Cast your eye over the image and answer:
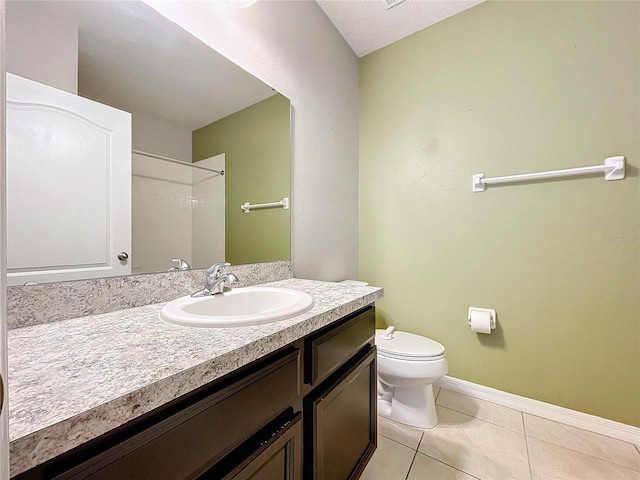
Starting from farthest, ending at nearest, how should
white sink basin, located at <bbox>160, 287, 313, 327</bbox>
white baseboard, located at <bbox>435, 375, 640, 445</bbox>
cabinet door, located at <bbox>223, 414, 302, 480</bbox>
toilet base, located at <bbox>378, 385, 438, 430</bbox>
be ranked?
toilet base, located at <bbox>378, 385, 438, 430</bbox>, white baseboard, located at <bbox>435, 375, 640, 445</bbox>, white sink basin, located at <bbox>160, 287, 313, 327</bbox>, cabinet door, located at <bbox>223, 414, 302, 480</bbox>

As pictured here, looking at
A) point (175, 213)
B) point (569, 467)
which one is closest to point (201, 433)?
point (175, 213)

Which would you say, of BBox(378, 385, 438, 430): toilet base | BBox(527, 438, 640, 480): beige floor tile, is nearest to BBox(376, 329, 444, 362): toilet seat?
BBox(378, 385, 438, 430): toilet base

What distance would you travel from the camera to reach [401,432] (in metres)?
1.41

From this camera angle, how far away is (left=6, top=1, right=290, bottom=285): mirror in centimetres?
71

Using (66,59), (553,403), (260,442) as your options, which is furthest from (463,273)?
(66,59)

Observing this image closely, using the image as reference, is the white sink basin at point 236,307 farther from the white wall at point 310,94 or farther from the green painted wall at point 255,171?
the white wall at point 310,94

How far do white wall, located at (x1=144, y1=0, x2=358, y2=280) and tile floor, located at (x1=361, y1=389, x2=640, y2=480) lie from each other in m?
0.96

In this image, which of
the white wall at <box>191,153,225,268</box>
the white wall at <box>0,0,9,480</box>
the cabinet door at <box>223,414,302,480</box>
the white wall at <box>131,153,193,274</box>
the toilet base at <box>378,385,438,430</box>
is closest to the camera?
the white wall at <box>0,0,9,480</box>

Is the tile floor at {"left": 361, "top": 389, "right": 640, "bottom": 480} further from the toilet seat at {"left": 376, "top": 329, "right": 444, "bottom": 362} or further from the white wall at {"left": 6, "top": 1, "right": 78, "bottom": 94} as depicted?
the white wall at {"left": 6, "top": 1, "right": 78, "bottom": 94}

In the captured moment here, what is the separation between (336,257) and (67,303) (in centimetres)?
139

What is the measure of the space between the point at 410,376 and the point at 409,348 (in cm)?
15

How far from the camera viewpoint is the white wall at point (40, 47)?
0.67 m

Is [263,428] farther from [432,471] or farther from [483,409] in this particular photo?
[483,409]

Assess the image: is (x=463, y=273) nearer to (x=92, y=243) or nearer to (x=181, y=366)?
(x=181, y=366)
